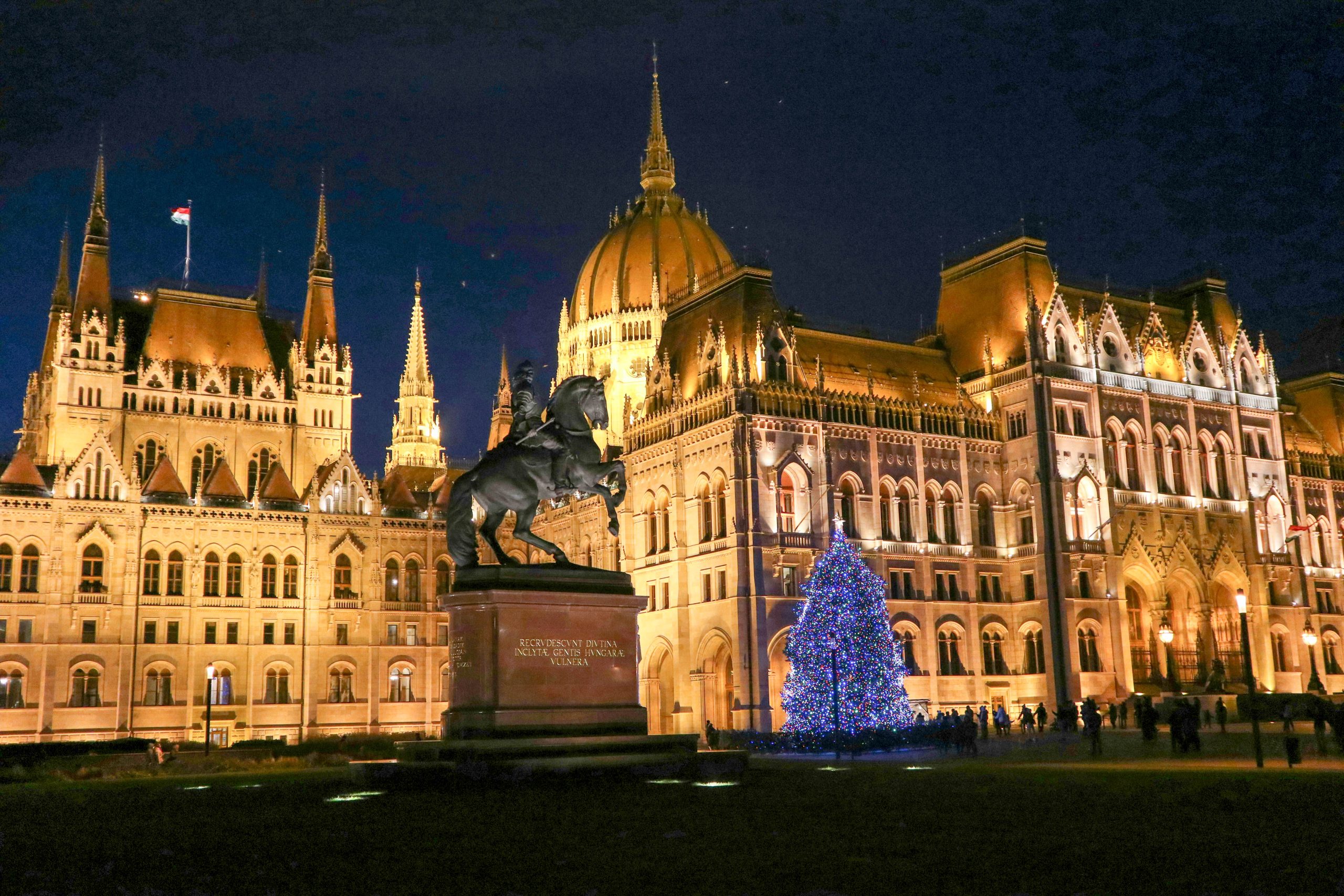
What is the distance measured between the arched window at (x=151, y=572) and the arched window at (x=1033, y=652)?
147ft

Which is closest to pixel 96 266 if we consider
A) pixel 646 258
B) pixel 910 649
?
pixel 646 258

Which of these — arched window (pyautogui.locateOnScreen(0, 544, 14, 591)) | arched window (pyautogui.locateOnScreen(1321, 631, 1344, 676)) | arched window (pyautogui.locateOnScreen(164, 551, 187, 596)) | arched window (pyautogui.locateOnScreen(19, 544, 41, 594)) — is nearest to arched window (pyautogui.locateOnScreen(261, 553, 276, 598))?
arched window (pyautogui.locateOnScreen(164, 551, 187, 596))

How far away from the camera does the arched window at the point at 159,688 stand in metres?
66.1

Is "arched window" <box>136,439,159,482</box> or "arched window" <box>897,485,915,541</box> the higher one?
"arched window" <box>136,439,159,482</box>

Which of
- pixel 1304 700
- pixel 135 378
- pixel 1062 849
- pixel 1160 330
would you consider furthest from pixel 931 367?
pixel 1062 849

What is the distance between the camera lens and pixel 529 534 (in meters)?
25.5

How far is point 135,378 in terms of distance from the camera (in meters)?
78.1

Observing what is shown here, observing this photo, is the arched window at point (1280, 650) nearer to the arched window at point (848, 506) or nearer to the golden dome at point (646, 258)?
the arched window at point (848, 506)

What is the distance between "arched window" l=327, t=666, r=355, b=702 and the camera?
234 ft

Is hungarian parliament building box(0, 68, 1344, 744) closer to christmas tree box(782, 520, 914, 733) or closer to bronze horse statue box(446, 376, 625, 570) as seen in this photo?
christmas tree box(782, 520, 914, 733)

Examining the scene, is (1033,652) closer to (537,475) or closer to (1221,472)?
(1221,472)

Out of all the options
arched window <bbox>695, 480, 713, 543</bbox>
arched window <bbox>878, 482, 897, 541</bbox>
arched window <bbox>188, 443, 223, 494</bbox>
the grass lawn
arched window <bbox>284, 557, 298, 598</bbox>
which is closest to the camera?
the grass lawn

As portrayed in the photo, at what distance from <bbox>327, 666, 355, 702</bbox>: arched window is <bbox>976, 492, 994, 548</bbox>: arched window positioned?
3550 cm

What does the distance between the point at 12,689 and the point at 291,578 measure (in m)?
14.8
